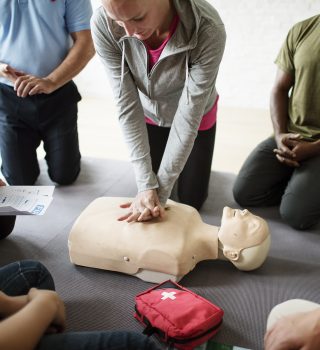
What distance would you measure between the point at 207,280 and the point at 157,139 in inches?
25.8

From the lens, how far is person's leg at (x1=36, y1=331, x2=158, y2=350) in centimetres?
81

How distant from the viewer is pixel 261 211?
167 cm

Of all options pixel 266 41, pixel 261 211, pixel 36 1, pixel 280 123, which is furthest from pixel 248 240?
pixel 266 41

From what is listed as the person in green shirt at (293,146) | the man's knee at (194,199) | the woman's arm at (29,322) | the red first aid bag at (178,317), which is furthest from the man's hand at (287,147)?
the woman's arm at (29,322)

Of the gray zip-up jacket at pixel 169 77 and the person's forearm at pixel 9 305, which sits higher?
the gray zip-up jacket at pixel 169 77

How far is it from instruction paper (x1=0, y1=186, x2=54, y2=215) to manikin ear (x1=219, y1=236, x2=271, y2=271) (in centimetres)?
65

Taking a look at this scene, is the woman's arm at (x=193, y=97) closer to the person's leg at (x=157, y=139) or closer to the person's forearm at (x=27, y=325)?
the person's leg at (x=157, y=139)

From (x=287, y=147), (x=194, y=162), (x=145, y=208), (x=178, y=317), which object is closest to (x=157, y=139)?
(x=194, y=162)

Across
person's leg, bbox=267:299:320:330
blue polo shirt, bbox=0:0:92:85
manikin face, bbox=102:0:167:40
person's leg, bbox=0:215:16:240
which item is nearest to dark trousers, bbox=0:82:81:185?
blue polo shirt, bbox=0:0:92:85

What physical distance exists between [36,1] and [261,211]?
4.53ft

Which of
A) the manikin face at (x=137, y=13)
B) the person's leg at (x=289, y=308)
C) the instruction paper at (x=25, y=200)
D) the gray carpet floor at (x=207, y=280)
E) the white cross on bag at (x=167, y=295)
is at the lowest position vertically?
the gray carpet floor at (x=207, y=280)

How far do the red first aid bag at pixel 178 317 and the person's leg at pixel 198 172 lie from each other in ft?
2.01

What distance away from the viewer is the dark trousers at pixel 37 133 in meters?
1.69

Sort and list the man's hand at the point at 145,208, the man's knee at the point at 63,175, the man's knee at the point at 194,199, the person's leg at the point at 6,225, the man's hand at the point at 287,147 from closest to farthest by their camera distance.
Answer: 1. the man's hand at the point at 145,208
2. the person's leg at the point at 6,225
3. the man's hand at the point at 287,147
4. the man's knee at the point at 194,199
5. the man's knee at the point at 63,175
